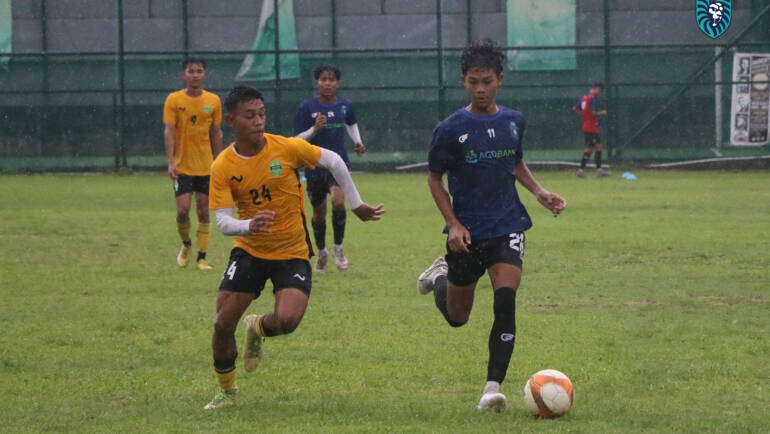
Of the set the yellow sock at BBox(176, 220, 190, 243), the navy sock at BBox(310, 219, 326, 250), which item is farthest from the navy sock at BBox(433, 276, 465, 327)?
the yellow sock at BBox(176, 220, 190, 243)

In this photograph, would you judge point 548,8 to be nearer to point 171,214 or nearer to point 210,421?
point 171,214

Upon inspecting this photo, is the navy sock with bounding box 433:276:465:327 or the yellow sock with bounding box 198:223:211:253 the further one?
the yellow sock with bounding box 198:223:211:253

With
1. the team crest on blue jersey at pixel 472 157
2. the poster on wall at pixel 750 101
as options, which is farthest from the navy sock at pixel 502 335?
the poster on wall at pixel 750 101

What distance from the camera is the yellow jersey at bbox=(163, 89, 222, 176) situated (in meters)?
13.0

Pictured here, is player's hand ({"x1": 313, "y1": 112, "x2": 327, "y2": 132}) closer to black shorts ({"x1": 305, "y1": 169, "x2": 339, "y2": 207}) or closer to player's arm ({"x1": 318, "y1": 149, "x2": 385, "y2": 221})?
black shorts ({"x1": 305, "y1": 169, "x2": 339, "y2": 207})

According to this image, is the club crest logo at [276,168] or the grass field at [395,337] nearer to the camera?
the grass field at [395,337]

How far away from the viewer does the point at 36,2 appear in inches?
1248

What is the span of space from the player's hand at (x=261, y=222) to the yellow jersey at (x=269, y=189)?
0.40 m

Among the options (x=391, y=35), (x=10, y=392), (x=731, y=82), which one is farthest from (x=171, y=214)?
(x=731, y=82)

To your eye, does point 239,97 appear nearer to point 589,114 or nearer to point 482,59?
point 482,59

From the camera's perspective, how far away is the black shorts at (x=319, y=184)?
12.9 meters

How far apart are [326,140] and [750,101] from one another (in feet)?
60.6

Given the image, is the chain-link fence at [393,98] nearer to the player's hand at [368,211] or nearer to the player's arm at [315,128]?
the player's arm at [315,128]

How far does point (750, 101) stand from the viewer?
28.8 m
